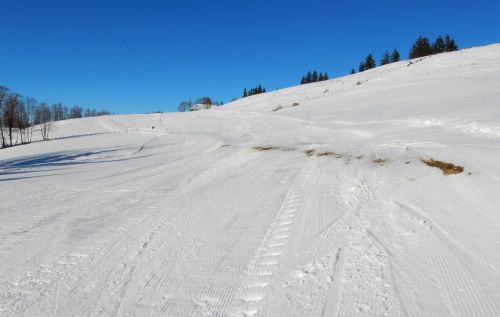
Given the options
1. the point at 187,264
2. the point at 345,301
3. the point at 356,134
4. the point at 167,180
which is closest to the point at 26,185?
the point at 167,180

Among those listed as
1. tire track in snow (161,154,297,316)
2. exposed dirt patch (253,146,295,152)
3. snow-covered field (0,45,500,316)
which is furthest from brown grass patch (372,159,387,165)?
exposed dirt patch (253,146,295,152)

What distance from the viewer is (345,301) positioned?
2.76 metres

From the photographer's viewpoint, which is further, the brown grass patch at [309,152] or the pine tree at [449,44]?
the pine tree at [449,44]

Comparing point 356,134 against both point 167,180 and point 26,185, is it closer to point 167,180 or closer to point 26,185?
point 167,180

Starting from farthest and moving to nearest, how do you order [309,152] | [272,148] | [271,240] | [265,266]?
[272,148]
[309,152]
[271,240]
[265,266]

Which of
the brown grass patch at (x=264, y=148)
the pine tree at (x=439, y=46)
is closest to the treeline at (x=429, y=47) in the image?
the pine tree at (x=439, y=46)

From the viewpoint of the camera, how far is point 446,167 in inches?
245

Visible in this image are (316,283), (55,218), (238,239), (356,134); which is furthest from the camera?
(356,134)

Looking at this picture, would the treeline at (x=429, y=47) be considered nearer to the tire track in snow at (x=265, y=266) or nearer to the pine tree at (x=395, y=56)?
the pine tree at (x=395, y=56)

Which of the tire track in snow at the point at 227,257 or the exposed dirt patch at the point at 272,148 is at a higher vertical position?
the exposed dirt patch at the point at 272,148

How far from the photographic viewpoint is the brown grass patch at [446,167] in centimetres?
595

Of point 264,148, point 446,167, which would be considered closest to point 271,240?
point 446,167

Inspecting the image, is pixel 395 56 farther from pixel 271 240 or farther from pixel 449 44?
pixel 271 240

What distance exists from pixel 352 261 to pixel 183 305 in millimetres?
1788
